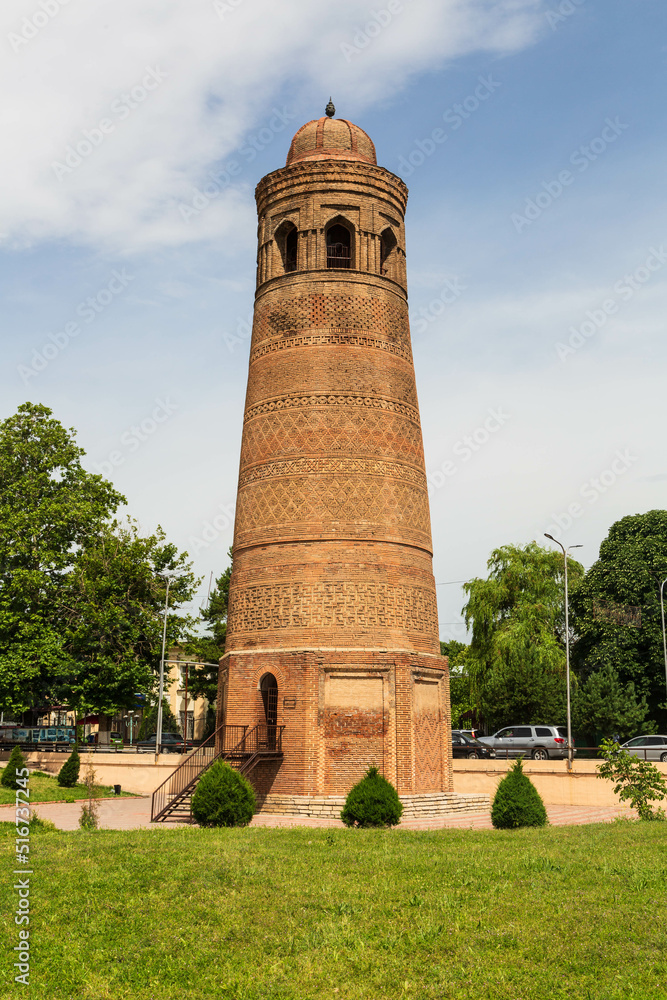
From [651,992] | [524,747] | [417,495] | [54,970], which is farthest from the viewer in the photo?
[524,747]

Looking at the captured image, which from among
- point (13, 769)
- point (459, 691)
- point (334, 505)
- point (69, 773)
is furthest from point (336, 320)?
point (459, 691)

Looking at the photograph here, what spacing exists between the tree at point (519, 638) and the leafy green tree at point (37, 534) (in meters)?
16.1

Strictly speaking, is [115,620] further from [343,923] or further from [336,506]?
[343,923]

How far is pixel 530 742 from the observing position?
102ft

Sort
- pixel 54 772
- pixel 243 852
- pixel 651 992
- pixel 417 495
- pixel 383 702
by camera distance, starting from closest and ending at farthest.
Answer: pixel 651 992, pixel 243 852, pixel 383 702, pixel 417 495, pixel 54 772

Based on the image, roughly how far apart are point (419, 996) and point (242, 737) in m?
12.7

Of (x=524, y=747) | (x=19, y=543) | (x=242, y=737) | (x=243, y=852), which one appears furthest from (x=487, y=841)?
(x=19, y=543)

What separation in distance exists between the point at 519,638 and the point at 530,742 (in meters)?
6.40

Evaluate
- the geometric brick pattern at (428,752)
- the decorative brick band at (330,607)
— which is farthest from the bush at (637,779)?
the decorative brick band at (330,607)

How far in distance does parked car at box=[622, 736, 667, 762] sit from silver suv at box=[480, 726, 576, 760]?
2.34 meters

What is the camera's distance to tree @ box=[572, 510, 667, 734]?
35.9 meters

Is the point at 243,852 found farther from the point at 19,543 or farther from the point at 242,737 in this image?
the point at 19,543

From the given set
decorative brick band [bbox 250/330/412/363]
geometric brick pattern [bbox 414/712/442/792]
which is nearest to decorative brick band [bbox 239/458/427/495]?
decorative brick band [bbox 250/330/412/363]

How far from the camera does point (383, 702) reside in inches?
759
